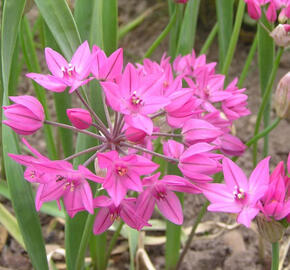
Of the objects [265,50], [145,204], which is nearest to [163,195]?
[145,204]

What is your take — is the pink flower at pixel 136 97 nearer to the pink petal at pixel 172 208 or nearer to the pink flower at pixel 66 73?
the pink flower at pixel 66 73

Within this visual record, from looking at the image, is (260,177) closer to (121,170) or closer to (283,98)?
(121,170)

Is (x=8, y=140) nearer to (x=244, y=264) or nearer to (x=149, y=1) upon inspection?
(x=244, y=264)

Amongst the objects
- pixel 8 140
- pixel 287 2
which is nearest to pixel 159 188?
pixel 8 140

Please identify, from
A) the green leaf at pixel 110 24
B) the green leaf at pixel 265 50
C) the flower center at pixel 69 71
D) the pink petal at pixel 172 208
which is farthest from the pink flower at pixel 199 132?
the green leaf at pixel 265 50

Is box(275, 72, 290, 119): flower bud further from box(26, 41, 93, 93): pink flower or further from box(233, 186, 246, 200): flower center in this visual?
box(26, 41, 93, 93): pink flower

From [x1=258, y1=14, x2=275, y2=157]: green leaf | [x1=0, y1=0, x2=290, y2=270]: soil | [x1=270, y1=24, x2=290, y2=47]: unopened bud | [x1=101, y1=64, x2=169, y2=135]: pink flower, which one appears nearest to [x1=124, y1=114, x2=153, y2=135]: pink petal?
[x1=101, y1=64, x2=169, y2=135]: pink flower
